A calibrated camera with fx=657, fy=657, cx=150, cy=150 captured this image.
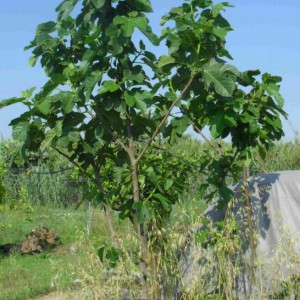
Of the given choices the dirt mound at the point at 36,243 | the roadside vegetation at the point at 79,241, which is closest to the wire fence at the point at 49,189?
the roadside vegetation at the point at 79,241

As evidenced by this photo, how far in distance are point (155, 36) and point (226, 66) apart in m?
0.59

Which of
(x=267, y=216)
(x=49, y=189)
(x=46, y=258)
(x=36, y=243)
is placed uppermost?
(x=49, y=189)

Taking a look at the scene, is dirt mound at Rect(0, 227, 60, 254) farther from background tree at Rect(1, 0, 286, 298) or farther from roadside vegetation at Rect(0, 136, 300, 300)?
background tree at Rect(1, 0, 286, 298)

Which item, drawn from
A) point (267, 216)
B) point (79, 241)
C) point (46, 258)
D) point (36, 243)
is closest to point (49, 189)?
point (36, 243)

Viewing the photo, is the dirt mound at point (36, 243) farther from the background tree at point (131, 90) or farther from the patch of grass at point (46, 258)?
the background tree at point (131, 90)

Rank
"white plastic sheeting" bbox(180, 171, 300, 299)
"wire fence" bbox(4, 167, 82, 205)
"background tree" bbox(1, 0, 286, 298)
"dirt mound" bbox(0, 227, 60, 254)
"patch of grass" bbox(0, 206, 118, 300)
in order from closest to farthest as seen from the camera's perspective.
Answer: "background tree" bbox(1, 0, 286, 298)
"white plastic sheeting" bbox(180, 171, 300, 299)
"patch of grass" bbox(0, 206, 118, 300)
"dirt mound" bbox(0, 227, 60, 254)
"wire fence" bbox(4, 167, 82, 205)

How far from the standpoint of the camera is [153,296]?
18.0ft

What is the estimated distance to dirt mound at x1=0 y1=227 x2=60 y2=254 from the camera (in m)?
11.2

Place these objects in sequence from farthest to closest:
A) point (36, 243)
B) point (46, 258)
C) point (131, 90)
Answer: point (36, 243), point (46, 258), point (131, 90)

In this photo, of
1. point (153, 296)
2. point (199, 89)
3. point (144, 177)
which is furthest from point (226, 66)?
point (153, 296)

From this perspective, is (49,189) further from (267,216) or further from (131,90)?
(131,90)

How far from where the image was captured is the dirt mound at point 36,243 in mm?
11156

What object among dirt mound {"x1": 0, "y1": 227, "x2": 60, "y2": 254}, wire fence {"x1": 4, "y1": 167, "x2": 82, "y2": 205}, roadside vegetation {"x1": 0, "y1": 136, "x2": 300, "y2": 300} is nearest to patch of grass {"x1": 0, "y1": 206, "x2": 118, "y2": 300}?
roadside vegetation {"x1": 0, "y1": 136, "x2": 300, "y2": 300}

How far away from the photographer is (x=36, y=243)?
11258mm
